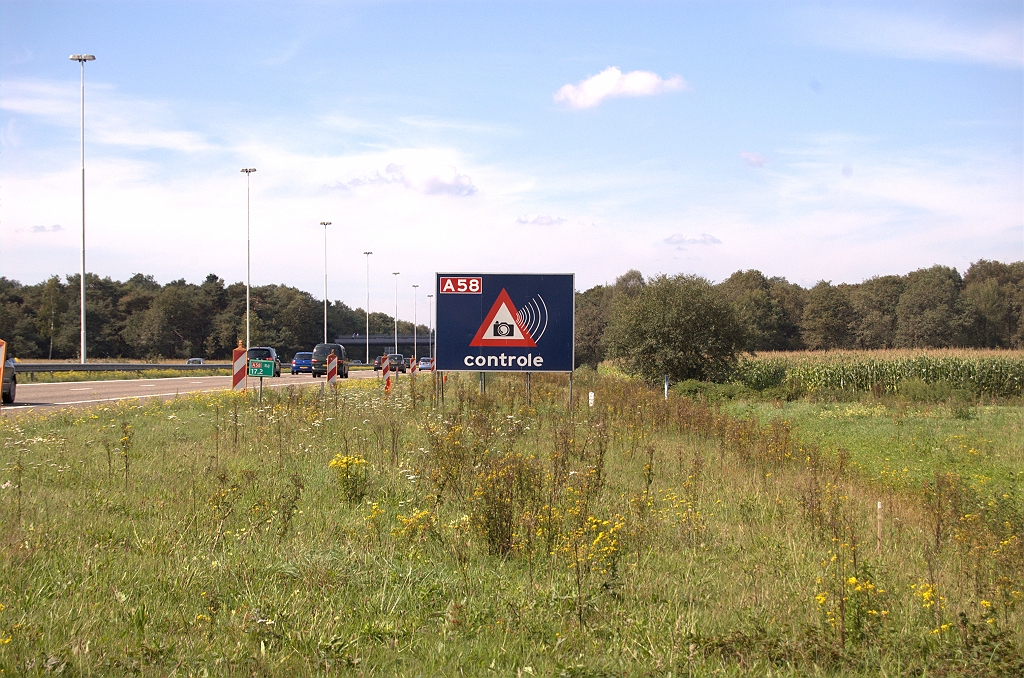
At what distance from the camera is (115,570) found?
21.6ft

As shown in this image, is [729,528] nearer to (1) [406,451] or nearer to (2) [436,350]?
(1) [406,451]

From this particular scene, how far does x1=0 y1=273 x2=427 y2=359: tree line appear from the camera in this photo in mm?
85188

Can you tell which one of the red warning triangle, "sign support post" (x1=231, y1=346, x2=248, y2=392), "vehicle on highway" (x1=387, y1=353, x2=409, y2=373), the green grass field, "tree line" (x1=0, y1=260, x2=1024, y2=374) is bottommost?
the green grass field

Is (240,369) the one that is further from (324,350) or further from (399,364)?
(399,364)

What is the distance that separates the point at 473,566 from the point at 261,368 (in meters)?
14.5

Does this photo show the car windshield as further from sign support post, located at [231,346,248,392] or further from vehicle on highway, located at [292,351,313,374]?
sign support post, located at [231,346,248,392]

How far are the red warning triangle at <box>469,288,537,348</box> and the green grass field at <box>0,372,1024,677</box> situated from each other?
676 centimetres

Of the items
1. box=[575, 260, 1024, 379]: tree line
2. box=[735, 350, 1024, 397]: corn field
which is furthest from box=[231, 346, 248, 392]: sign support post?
box=[575, 260, 1024, 379]: tree line

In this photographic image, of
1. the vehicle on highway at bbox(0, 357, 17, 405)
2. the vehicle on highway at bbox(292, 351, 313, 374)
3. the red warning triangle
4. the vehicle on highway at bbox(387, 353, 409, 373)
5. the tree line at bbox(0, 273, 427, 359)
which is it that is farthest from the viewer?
the tree line at bbox(0, 273, 427, 359)

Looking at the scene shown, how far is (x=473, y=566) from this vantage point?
7395mm

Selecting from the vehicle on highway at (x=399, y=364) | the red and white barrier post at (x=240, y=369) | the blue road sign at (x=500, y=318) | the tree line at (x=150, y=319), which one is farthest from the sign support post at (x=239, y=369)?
the tree line at (x=150, y=319)

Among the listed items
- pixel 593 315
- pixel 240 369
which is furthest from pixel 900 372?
pixel 593 315

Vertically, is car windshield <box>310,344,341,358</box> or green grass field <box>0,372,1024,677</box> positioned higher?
car windshield <box>310,344,341,358</box>

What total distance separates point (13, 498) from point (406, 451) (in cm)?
561
